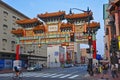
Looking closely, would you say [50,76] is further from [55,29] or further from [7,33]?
[7,33]

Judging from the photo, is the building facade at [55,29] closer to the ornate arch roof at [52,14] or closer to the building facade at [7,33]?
the ornate arch roof at [52,14]

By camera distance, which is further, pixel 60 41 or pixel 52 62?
pixel 52 62

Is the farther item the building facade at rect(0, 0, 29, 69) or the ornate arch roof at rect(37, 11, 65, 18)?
the building facade at rect(0, 0, 29, 69)

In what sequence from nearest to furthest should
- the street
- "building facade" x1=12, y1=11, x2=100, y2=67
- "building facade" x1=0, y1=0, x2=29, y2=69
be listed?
the street < "building facade" x1=12, y1=11, x2=100, y2=67 < "building facade" x1=0, y1=0, x2=29, y2=69

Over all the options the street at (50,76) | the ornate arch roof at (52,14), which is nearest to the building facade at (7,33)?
the ornate arch roof at (52,14)

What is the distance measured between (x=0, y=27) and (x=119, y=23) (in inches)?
1410

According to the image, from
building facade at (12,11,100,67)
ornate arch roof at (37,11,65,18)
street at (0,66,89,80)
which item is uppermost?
ornate arch roof at (37,11,65,18)

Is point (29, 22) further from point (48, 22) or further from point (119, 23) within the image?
point (119, 23)

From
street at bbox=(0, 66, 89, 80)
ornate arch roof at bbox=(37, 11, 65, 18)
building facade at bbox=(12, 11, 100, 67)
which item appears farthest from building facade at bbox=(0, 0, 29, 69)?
street at bbox=(0, 66, 89, 80)

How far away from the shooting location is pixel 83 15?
53.0 meters

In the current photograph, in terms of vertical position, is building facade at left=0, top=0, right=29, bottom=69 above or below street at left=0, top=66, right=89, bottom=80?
above

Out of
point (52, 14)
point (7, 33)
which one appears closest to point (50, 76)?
point (52, 14)

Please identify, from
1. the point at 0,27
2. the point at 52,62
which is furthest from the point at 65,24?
the point at 52,62

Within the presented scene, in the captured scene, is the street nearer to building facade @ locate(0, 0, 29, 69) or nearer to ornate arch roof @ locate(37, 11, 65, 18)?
ornate arch roof @ locate(37, 11, 65, 18)
